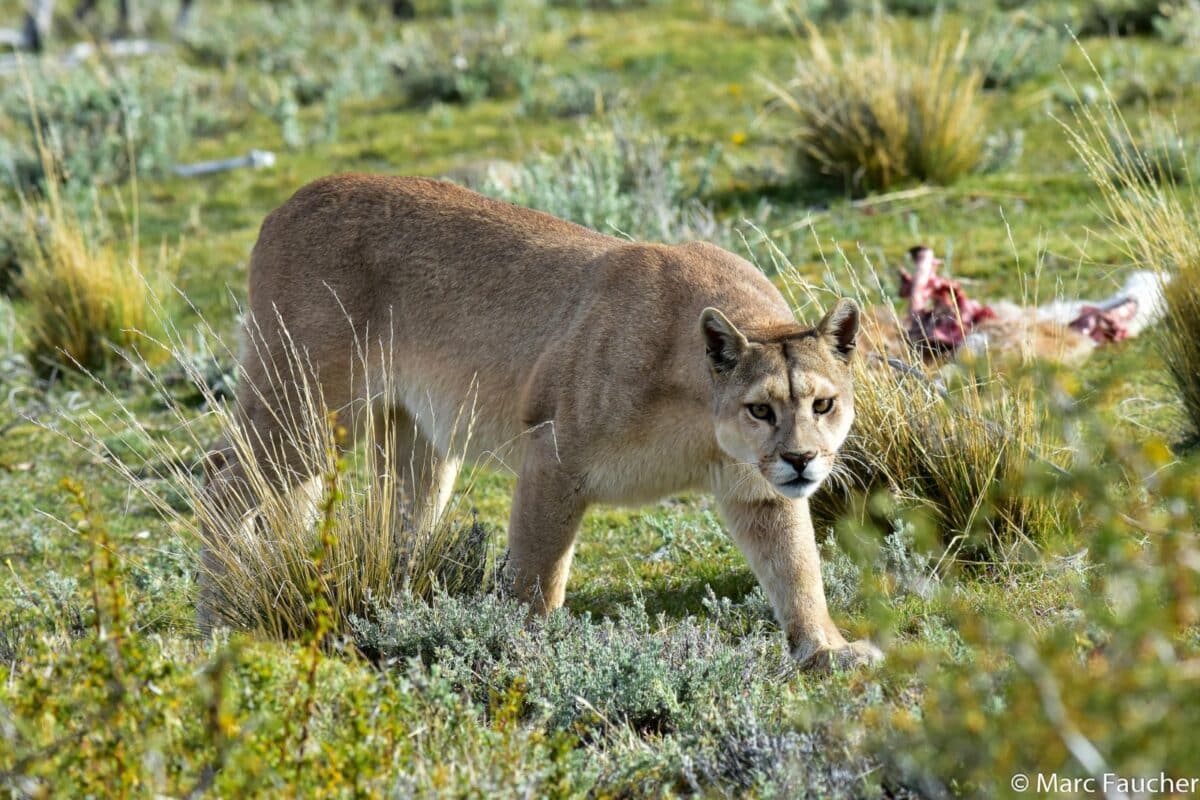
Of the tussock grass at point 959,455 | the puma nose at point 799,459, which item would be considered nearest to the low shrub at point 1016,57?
the tussock grass at point 959,455

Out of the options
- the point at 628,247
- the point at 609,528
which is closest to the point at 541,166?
the point at 609,528

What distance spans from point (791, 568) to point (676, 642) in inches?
22.5

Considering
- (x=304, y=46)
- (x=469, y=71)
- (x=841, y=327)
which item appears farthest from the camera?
(x=304, y=46)

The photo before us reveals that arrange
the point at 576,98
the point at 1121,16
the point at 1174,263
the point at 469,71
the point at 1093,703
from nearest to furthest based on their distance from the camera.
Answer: the point at 1093,703 < the point at 1174,263 < the point at 576,98 < the point at 1121,16 < the point at 469,71

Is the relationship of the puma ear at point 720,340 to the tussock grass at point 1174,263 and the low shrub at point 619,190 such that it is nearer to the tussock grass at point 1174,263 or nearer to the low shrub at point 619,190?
the tussock grass at point 1174,263

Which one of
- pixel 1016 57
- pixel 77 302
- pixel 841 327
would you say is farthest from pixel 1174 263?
pixel 77 302

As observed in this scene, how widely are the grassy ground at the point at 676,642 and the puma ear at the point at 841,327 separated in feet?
2.78

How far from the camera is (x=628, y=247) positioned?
5.95m

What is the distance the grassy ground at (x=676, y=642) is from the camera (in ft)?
10.8

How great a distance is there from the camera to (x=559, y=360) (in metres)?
5.67

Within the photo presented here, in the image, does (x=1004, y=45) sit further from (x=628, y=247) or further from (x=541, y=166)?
(x=628, y=247)

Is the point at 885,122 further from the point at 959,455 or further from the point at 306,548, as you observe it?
the point at 306,548

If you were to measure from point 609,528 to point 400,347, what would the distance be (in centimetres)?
166

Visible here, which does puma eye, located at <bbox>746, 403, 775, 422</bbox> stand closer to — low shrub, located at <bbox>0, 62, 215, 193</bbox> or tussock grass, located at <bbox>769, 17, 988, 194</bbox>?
tussock grass, located at <bbox>769, 17, 988, 194</bbox>
